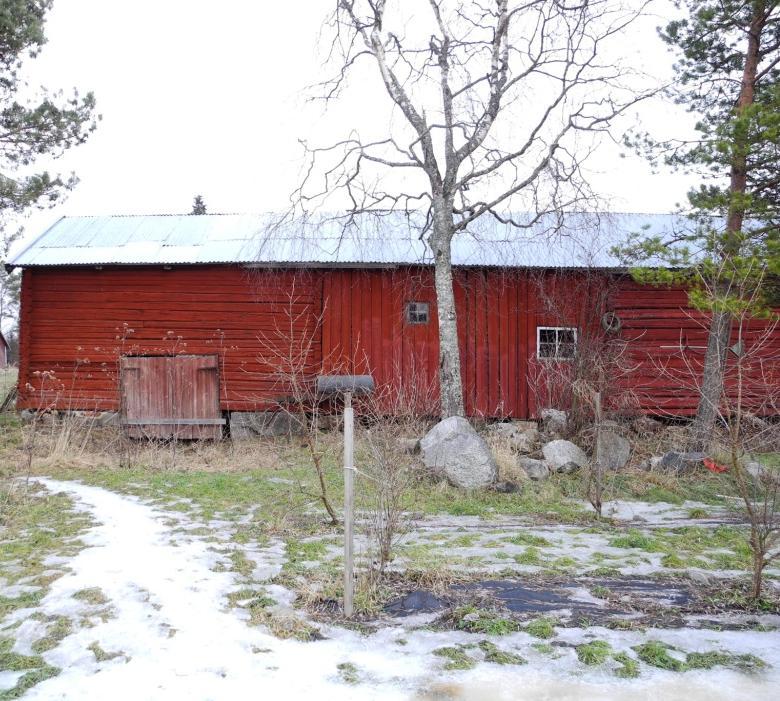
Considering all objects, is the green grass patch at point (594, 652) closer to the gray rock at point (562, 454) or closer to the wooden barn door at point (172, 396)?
the gray rock at point (562, 454)

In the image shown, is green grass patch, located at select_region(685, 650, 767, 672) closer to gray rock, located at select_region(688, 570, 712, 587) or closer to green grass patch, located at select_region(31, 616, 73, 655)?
gray rock, located at select_region(688, 570, 712, 587)

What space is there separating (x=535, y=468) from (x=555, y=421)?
238 centimetres

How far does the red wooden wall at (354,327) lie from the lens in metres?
13.8

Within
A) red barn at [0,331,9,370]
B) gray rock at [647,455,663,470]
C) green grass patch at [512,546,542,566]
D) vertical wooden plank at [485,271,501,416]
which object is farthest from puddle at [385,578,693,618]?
red barn at [0,331,9,370]

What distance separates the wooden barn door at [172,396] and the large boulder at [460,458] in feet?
19.9

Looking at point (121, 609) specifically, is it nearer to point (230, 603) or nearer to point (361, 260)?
point (230, 603)

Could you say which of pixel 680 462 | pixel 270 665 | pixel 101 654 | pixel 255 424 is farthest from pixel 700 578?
pixel 255 424

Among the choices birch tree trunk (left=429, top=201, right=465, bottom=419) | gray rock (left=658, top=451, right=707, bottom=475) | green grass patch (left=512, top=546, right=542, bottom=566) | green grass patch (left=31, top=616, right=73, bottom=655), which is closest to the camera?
green grass patch (left=31, top=616, right=73, bottom=655)

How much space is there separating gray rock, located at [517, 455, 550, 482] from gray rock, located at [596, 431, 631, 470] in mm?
1098

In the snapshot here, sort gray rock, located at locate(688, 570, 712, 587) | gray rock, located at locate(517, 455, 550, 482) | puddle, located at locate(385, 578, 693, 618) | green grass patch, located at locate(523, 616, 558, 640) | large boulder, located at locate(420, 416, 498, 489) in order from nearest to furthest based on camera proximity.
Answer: green grass patch, located at locate(523, 616, 558, 640) → puddle, located at locate(385, 578, 693, 618) → gray rock, located at locate(688, 570, 712, 587) → large boulder, located at locate(420, 416, 498, 489) → gray rock, located at locate(517, 455, 550, 482)

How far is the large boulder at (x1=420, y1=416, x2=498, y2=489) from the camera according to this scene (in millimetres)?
8914

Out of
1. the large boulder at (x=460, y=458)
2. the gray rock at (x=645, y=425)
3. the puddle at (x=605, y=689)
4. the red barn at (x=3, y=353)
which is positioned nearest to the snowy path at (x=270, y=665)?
the puddle at (x=605, y=689)

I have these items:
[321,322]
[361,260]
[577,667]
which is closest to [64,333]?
[321,322]

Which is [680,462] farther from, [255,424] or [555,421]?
[255,424]
